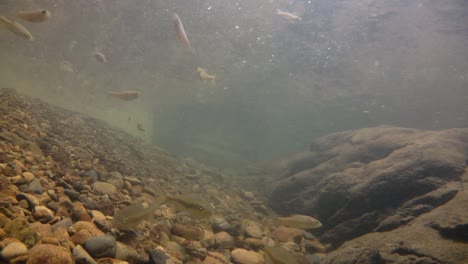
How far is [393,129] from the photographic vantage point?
11.9 meters

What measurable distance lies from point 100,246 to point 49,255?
52 cm

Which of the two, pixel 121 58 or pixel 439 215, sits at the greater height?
pixel 439 215

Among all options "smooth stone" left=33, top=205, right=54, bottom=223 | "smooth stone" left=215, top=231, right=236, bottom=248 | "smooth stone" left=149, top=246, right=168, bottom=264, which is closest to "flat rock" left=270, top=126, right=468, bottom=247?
"smooth stone" left=215, top=231, right=236, bottom=248

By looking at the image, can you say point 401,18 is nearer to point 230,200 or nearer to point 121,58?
point 230,200

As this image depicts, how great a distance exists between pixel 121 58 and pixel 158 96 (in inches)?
724

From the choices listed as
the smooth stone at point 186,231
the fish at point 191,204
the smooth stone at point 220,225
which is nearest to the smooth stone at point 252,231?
the smooth stone at point 220,225

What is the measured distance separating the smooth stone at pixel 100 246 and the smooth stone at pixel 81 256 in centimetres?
14

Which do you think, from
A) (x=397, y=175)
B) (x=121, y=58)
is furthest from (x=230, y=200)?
(x=121, y=58)

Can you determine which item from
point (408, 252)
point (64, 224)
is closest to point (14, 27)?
point (64, 224)

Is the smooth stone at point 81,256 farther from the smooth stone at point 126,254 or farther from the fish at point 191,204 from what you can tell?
the fish at point 191,204

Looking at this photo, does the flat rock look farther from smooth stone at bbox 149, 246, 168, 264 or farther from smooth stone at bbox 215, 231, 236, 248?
smooth stone at bbox 149, 246, 168, 264

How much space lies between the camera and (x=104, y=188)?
458 cm

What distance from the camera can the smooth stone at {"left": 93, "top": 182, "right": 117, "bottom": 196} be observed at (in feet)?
14.5

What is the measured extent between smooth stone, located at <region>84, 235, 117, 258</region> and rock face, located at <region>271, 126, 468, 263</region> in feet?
13.5
